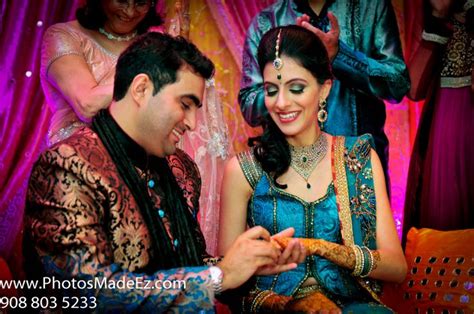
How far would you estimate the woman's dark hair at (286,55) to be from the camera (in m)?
3.49

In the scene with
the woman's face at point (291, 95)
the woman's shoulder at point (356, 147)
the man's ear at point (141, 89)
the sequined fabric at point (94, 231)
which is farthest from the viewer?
the woman's shoulder at point (356, 147)

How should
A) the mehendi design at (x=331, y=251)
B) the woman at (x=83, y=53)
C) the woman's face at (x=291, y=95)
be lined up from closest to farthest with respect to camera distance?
the mehendi design at (x=331, y=251), the woman's face at (x=291, y=95), the woman at (x=83, y=53)

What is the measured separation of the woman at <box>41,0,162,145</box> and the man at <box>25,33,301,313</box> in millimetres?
930

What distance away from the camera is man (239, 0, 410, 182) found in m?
4.28

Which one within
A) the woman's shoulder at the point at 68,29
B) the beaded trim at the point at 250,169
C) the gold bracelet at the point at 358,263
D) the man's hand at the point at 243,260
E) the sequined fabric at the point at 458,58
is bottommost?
the gold bracelet at the point at 358,263

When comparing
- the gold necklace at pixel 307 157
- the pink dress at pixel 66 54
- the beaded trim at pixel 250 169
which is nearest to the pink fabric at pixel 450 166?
the gold necklace at pixel 307 157

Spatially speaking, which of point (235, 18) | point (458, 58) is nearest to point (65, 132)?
point (235, 18)

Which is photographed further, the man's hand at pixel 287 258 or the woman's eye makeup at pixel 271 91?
the woman's eye makeup at pixel 271 91

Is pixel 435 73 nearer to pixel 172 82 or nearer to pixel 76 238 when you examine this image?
pixel 172 82

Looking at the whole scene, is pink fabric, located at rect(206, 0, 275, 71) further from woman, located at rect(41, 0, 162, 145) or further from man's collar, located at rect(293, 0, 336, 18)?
woman, located at rect(41, 0, 162, 145)

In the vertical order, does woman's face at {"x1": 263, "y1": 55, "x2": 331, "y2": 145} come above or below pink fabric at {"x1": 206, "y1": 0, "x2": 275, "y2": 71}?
below

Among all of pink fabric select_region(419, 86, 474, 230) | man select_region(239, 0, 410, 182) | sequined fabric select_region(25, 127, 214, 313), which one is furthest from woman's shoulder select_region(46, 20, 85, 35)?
pink fabric select_region(419, 86, 474, 230)

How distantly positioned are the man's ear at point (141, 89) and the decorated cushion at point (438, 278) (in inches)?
63.9

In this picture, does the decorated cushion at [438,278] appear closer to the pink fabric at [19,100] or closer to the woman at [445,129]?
the woman at [445,129]
